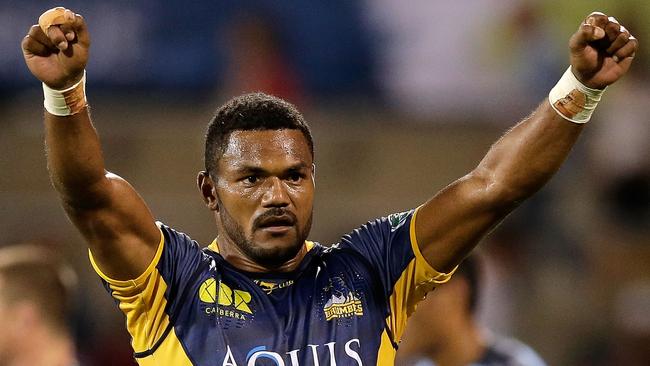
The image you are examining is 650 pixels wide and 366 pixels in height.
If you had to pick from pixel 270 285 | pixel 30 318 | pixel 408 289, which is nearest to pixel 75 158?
pixel 270 285

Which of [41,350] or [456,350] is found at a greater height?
[41,350]

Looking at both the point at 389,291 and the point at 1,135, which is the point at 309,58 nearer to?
the point at 1,135

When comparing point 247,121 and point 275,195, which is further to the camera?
point 247,121

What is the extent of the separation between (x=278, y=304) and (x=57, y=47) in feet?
3.83

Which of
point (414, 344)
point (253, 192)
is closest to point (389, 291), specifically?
point (253, 192)

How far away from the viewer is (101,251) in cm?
401

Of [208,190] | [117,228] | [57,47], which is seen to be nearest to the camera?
[57,47]

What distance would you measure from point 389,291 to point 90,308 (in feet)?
18.5

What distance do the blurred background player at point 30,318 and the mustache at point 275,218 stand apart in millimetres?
1983

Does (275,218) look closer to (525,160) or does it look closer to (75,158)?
(75,158)

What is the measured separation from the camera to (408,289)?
4359 millimetres

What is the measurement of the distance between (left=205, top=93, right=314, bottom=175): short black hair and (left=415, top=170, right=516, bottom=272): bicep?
490mm

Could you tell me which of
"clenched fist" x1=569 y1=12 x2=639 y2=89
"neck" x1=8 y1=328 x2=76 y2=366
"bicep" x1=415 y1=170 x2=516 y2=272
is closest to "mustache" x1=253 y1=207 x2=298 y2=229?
"bicep" x1=415 y1=170 x2=516 y2=272

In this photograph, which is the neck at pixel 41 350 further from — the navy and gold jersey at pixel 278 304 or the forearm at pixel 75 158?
the forearm at pixel 75 158
